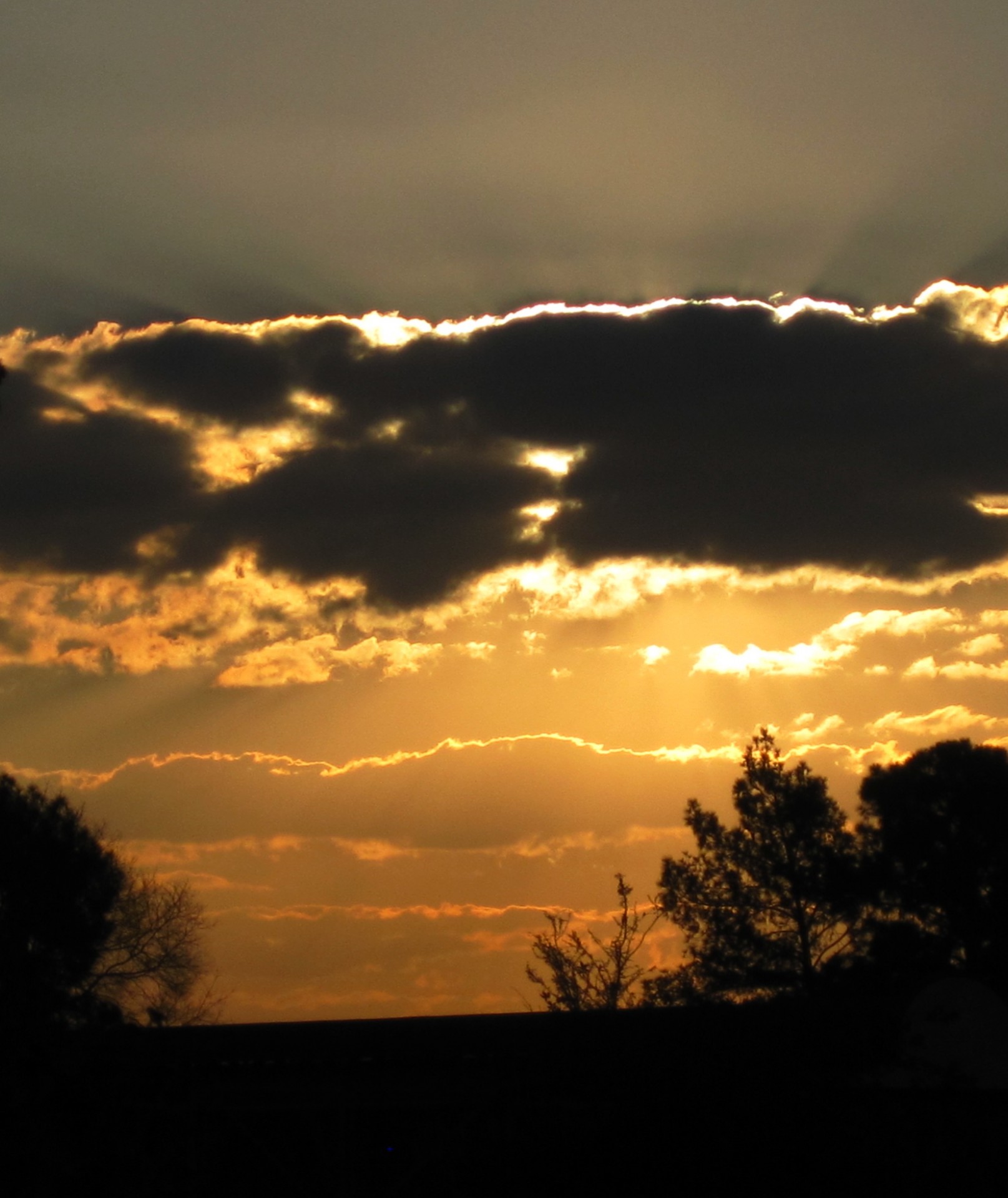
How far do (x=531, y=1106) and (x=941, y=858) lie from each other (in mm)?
28823

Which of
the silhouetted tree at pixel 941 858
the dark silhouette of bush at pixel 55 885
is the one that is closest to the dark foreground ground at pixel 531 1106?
the dark silhouette of bush at pixel 55 885

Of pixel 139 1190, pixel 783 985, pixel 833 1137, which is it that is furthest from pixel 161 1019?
pixel 783 985

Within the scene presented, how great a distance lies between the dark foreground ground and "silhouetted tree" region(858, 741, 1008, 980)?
22218mm

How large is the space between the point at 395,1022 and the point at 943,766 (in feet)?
93.4

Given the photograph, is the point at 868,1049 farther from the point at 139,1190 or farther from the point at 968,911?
the point at 968,911

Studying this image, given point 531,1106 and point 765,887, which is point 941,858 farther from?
point 531,1106

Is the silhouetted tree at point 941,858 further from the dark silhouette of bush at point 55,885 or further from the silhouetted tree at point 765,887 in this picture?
the dark silhouette of bush at point 55,885

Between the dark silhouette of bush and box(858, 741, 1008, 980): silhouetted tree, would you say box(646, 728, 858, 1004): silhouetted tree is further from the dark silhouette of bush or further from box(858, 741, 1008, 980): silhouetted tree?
the dark silhouette of bush

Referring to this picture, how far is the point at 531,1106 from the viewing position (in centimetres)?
1669

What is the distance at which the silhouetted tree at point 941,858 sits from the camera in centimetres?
3947

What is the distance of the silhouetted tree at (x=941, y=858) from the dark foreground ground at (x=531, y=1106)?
22218 millimetres

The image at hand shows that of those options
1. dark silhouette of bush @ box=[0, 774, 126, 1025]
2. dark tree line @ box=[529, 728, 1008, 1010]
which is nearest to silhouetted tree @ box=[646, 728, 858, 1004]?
dark tree line @ box=[529, 728, 1008, 1010]

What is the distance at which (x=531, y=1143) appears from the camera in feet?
49.3

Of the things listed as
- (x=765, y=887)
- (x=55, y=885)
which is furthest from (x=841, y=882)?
(x=55, y=885)
